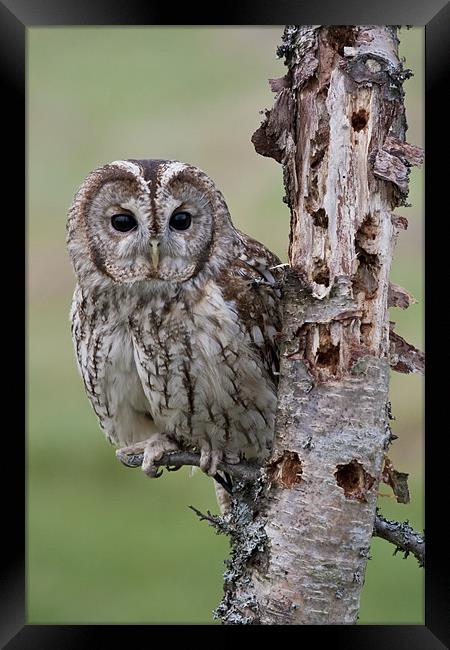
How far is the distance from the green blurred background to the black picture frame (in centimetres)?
17

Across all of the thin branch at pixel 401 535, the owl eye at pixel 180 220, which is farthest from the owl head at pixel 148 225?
the thin branch at pixel 401 535

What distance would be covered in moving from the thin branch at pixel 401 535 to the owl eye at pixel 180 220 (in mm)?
847

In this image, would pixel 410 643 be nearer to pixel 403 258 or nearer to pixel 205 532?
pixel 403 258

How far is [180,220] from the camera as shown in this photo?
240 centimetres

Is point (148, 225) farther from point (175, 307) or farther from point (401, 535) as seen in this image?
point (401, 535)

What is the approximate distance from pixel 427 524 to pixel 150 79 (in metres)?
2.27

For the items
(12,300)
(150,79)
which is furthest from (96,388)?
(150,79)

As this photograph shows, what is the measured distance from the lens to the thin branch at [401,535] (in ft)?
7.49

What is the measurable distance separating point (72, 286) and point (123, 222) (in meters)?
1.49

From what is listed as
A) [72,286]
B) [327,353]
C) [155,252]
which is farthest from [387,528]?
[72,286]

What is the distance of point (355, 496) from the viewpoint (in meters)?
2.08

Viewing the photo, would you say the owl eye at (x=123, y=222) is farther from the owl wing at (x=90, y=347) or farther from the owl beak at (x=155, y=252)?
the owl wing at (x=90, y=347)
